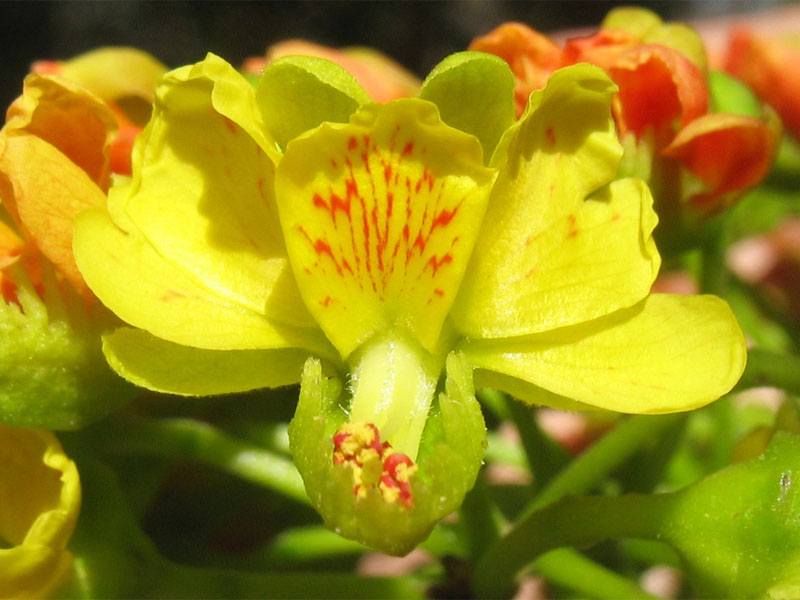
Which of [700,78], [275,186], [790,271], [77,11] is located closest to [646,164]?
[700,78]

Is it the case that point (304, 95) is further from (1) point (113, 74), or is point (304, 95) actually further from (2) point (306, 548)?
(2) point (306, 548)

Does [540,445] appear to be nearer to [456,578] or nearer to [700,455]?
[456,578]

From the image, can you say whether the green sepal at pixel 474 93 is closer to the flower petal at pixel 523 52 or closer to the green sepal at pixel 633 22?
the flower petal at pixel 523 52

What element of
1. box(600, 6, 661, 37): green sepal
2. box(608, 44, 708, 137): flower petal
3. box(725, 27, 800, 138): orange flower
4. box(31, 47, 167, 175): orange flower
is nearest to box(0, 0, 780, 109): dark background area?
box(725, 27, 800, 138): orange flower

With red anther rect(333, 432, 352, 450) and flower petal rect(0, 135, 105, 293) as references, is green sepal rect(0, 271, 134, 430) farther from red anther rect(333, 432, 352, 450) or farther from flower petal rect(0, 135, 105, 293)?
red anther rect(333, 432, 352, 450)

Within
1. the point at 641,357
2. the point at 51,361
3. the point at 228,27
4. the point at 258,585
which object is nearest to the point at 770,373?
the point at 641,357

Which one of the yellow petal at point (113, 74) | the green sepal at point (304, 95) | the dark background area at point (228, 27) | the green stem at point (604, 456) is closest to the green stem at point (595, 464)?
the green stem at point (604, 456)

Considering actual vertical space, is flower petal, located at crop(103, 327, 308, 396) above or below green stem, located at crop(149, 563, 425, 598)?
above
